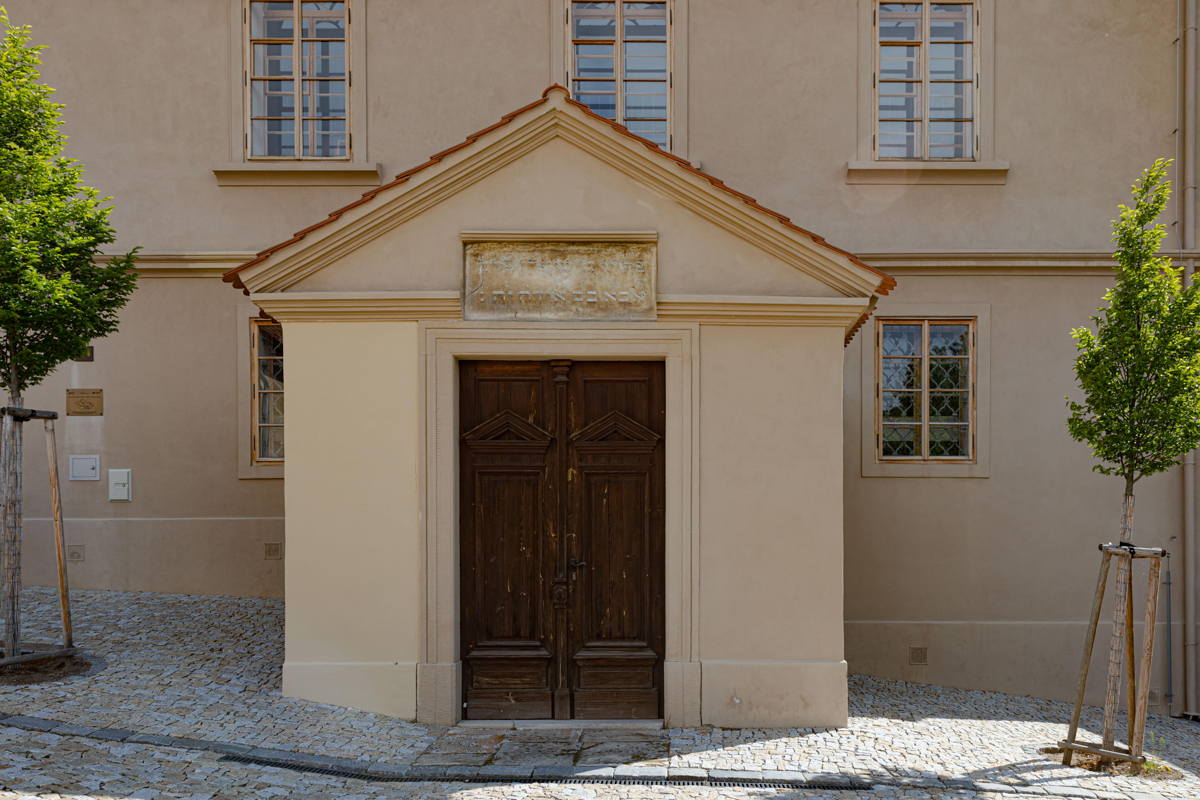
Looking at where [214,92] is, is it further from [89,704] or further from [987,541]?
[987,541]

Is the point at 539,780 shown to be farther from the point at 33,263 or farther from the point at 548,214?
the point at 33,263

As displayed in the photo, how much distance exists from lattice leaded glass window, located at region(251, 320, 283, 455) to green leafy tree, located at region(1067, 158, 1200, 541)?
826cm

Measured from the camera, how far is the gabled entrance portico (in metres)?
6.99

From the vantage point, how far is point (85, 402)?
34.0 ft

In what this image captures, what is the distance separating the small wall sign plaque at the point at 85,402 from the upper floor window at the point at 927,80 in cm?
943

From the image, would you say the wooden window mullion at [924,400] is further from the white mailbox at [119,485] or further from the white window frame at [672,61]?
the white mailbox at [119,485]

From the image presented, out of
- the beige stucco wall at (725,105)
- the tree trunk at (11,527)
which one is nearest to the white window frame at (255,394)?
the beige stucco wall at (725,105)

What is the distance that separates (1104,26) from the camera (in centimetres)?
1038

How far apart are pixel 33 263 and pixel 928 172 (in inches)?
351

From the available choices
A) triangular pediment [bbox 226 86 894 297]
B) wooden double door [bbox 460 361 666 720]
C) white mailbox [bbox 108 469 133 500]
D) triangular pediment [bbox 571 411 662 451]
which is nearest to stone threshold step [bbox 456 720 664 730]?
wooden double door [bbox 460 361 666 720]

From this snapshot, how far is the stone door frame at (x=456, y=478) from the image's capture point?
698 cm

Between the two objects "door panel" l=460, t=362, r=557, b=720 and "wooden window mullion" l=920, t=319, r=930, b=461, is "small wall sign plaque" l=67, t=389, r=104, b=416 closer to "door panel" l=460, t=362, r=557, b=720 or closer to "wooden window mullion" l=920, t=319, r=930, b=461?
"door panel" l=460, t=362, r=557, b=720

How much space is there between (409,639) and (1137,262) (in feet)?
20.3

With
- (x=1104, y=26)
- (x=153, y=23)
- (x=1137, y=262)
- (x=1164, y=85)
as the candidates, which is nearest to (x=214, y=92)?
(x=153, y=23)
